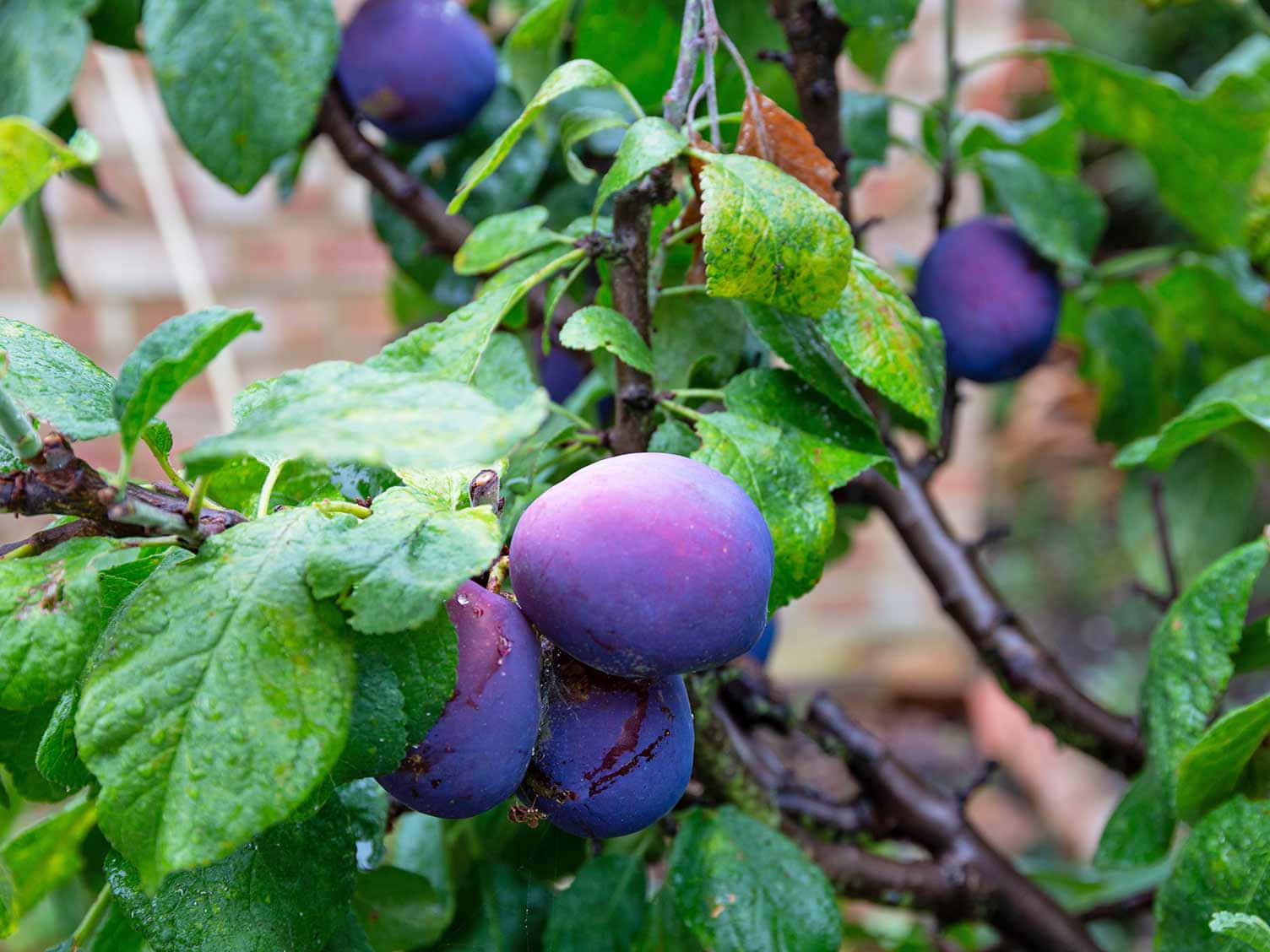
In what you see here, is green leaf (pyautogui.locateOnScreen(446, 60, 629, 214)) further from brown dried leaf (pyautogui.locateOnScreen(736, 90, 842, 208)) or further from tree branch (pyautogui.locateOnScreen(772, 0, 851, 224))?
tree branch (pyautogui.locateOnScreen(772, 0, 851, 224))

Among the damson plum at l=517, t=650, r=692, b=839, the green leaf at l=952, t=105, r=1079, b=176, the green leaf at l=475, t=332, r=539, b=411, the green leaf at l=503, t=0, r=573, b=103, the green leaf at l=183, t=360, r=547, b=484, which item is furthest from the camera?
the green leaf at l=952, t=105, r=1079, b=176

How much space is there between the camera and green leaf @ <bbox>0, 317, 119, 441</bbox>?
31cm

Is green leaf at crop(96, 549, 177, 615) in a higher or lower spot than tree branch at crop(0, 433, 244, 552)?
lower

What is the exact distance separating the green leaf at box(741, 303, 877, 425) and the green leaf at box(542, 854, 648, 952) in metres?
0.25

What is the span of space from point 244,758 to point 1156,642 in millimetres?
441

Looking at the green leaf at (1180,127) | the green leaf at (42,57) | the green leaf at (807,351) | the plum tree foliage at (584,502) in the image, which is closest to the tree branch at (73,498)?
the plum tree foliage at (584,502)

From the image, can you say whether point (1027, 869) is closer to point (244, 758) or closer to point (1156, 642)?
point (1156, 642)

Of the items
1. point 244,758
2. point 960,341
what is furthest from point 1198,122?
point 244,758

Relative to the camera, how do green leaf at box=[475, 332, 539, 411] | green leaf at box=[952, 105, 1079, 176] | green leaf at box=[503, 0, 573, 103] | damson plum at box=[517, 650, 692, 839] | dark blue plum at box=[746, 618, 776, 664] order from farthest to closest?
green leaf at box=[952, 105, 1079, 176] < dark blue plum at box=[746, 618, 776, 664] < green leaf at box=[503, 0, 573, 103] < green leaf at box=[475, 332, 539, 411] < damson plum at box=[517, 650, 692, 839]

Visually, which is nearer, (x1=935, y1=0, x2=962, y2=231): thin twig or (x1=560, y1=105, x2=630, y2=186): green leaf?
(x1=560, y1=105, x2=630, y2=186): green leaf

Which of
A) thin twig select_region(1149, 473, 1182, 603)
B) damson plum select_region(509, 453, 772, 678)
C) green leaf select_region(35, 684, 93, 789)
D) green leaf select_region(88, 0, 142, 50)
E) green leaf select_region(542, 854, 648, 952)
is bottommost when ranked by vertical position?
thin twig select_region(1149, 473, 1182, 603)

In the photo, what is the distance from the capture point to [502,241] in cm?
47

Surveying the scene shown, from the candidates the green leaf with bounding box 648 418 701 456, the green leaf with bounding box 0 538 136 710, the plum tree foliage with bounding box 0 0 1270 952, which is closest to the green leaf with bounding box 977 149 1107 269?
the plum tree foliage with bounding box 0 0 1270 952

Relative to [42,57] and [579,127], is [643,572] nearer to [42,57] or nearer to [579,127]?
[579,127]
